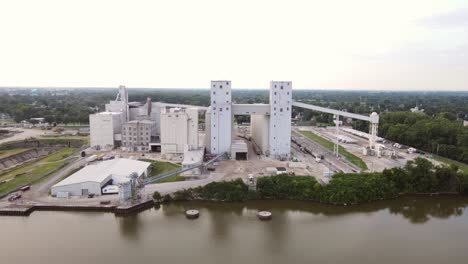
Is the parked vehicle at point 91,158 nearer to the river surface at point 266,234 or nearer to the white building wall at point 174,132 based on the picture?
the white building wall at point 174,132

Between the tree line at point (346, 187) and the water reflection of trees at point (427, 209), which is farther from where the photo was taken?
the tree line at point (346, 187)

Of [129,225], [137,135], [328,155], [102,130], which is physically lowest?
[129,225]

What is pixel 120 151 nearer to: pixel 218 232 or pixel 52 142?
pixel 52 142

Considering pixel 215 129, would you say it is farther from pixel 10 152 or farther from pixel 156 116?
pixel 10 152

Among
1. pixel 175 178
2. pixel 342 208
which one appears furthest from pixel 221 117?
pixel 342 208

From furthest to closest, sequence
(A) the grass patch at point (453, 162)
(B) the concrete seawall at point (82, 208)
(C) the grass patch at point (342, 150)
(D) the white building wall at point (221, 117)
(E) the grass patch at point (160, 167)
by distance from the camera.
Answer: (D) the white building wall at point (221, 117) < (C) the grass patch at point (342, 150) < (A) the grass patch at point (453, 162) < (E) the grass patch at point (160, 167) < (B) the concrete seawall at point (82, 208)

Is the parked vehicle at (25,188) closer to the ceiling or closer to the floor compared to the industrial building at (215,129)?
closer to the floor

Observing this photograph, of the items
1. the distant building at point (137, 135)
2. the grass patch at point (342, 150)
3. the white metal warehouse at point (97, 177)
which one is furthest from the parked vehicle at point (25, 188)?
the grass patch at point (342, 150)

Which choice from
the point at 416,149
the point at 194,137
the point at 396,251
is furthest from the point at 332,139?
the point at 396,251
